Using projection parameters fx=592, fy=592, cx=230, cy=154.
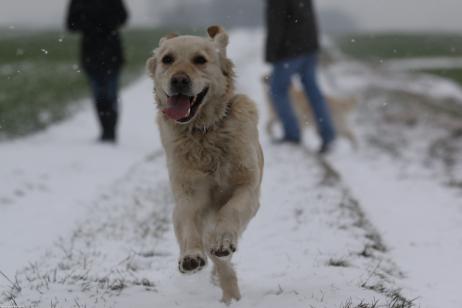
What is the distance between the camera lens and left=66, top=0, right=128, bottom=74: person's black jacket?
833 cm

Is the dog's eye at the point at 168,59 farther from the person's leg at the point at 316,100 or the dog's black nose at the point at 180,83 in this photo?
the person's leg at the point at 316,100

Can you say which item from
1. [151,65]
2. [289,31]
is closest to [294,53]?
[289,31]

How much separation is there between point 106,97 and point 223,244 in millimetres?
6018

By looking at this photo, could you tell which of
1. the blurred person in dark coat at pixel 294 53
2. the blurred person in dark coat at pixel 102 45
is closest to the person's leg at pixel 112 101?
the blurred person in dark coat at pixel 102 45

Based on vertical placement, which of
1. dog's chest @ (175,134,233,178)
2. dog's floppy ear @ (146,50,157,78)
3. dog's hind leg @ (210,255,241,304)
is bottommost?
dog's hind leg @ (210,255,241,304)

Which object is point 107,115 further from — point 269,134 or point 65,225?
point 65,225

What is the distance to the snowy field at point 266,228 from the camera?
10.9 ft

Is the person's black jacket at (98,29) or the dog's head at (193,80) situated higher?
the dog's head at (193,80)

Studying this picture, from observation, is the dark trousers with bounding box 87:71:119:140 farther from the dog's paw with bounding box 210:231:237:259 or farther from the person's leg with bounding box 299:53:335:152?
the dog's paw with bounding box 210:231:237:259

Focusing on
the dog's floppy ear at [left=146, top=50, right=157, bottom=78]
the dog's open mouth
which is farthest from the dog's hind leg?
the dog's floppy ear at [left=146, top=50, right=157, bottom=78]

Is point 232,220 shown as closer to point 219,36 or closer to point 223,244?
point 223,244

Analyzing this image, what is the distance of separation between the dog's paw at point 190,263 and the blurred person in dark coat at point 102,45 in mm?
5977

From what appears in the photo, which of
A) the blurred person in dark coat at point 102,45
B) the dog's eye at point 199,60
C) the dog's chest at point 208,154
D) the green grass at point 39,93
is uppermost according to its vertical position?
the dog's eye at point 199,60

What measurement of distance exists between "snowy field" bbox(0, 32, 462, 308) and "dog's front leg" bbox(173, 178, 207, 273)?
39 centimetres
